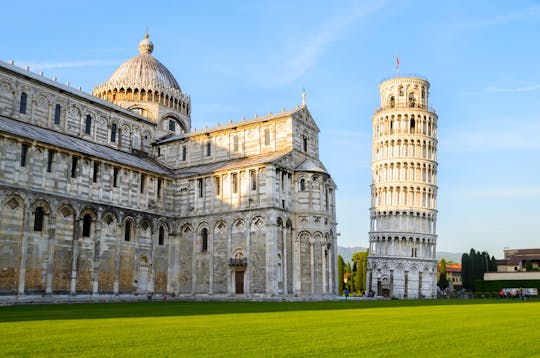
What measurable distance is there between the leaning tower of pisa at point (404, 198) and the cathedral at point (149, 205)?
30.8m

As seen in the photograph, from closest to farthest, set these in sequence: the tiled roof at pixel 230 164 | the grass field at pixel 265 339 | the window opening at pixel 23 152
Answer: the grass field at pixel 265 339 → the window opening at pixel 23 152 → the tiled roof at pixel 230 164

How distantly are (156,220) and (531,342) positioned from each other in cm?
→ 3883

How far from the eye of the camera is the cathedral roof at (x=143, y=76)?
60531 millimetres

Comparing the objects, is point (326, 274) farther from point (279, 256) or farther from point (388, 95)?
point (388, 95)

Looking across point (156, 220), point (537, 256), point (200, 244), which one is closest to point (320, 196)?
→ point (200, 244)

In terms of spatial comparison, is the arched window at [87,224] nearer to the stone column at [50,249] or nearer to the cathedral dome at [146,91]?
the stone column at [50,249]

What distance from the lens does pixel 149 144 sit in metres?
57.4

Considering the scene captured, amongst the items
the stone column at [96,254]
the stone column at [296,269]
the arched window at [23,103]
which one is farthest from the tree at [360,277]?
the arched window at [23,103]

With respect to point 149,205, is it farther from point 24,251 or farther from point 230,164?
point 24,251

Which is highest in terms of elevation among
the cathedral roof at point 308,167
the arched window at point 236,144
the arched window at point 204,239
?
the arched window at point 236,144

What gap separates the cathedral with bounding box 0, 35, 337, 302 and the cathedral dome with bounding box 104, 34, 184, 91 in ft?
19.4

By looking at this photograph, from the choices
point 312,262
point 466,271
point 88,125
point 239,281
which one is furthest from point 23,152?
point 466,271

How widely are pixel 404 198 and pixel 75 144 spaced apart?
168 feet

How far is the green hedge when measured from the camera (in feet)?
259
